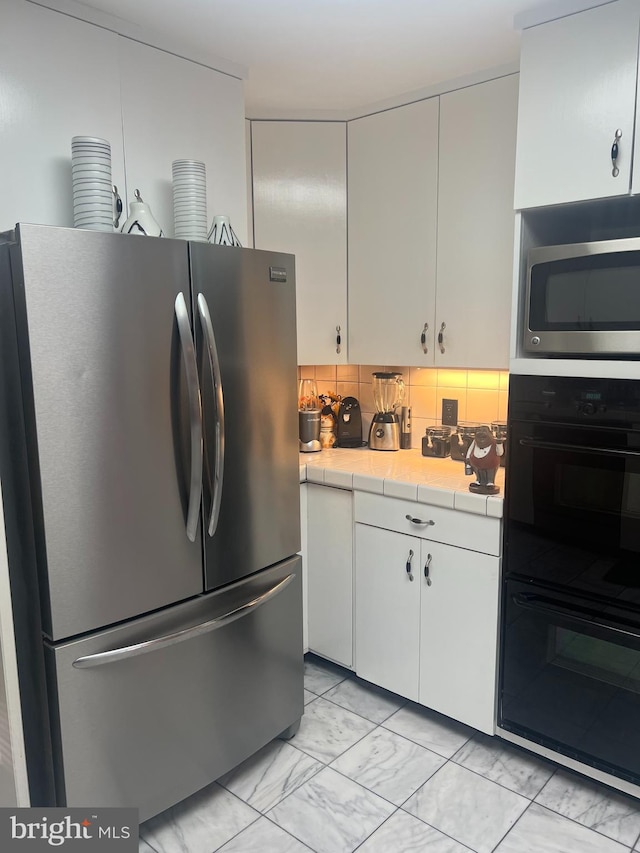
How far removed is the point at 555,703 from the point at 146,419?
155cm

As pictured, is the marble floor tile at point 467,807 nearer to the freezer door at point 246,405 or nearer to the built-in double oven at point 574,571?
the built-in double oven at point 574,571

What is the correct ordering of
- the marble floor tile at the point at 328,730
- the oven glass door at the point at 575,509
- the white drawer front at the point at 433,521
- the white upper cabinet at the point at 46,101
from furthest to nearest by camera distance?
1. the marble floor tile at the point at 328,730
2. the white drawer front at the point at 433,521
3. the oven glass door at the point at 575,509
4. the white upper cabinet at the point at 46,101

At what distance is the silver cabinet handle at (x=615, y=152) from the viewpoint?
5.75ft

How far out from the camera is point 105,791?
167cm

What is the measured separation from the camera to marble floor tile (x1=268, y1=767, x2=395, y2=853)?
6.00 ft

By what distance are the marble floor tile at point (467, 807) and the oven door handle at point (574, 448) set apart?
→ 1.10 m

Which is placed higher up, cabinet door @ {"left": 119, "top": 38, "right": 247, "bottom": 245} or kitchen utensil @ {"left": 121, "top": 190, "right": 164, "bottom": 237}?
cabinet door @ {"left": 119, "top": 38, "right": 247, "bottom": 245}

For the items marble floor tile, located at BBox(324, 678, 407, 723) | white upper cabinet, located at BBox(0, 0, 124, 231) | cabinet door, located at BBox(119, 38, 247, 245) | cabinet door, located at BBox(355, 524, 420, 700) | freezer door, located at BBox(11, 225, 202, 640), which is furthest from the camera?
marble floor tile, located at BBox(324, 678, 407, 723)

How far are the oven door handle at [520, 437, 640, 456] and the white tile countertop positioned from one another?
22 centimetres

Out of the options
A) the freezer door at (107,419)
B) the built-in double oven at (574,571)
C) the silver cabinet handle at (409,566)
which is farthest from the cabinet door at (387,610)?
the freezer door at (107,419)

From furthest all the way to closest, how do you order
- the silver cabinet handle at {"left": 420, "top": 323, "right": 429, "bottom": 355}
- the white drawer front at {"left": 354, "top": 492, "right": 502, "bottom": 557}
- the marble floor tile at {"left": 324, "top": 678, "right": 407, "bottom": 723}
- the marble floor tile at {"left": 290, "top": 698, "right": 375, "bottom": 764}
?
the silver cabinet handle at {"left": 420, "top": 323, "right": 429, "bottom": 355}
the marble floor tile at {"left": 324, "top": 678, "right": 407, "bottom": 723}
the marble floor tile at {"left": 290, "top": 698, "right": 375, "bottom": 764}
the white drawer front at {"left": 354, "top": 492, "right": 502, "bottom": 557}

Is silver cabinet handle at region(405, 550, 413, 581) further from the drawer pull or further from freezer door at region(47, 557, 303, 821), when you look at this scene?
freezer door at region(47, 557, 303, 821)

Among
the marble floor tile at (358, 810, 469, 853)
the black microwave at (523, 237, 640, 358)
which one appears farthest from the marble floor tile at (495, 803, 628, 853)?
the black microwave at (523, 237, 640, 358)

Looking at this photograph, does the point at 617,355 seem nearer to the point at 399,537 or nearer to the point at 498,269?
the point at 498,269
